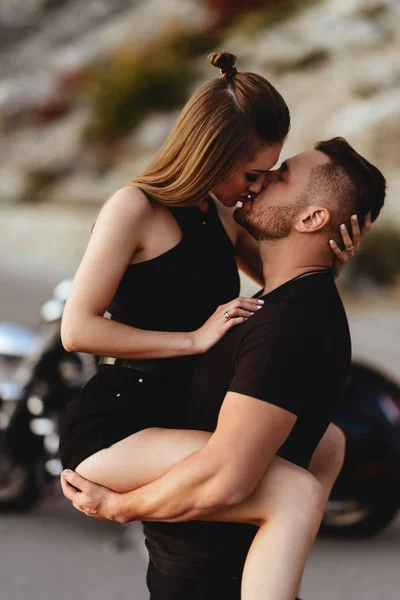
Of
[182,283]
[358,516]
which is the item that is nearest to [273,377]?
[182,283]

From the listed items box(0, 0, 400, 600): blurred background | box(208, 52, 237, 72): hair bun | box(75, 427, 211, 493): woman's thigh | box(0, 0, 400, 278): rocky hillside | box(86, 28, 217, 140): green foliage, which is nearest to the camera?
box(75, 427, 211, 493): woman's thigh

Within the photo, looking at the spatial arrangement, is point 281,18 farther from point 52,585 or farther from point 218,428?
point 218,428

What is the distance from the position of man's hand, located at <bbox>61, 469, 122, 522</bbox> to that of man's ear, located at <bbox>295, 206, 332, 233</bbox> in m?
0.83

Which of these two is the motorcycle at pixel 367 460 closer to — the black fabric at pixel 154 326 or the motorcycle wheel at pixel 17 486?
the motorcycle wheel at pixel 17 486

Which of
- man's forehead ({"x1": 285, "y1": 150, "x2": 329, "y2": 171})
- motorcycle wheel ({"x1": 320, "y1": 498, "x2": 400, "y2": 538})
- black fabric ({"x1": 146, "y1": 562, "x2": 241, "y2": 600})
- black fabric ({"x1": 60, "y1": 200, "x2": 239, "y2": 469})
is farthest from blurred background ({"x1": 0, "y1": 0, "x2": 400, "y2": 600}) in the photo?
man's forehead ({"x1": 285, "y1": 150, "x2": 329, "y2": 171})

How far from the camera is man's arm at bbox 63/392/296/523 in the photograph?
2207 millimetres

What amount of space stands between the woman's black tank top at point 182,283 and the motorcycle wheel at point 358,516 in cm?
231

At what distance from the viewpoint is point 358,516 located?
4.71 metres

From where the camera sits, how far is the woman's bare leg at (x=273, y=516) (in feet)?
7.39

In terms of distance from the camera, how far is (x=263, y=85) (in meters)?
2.55

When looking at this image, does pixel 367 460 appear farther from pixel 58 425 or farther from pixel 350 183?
pixel 350 183

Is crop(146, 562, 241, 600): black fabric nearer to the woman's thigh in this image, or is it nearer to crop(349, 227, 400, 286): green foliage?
the woman's thigh

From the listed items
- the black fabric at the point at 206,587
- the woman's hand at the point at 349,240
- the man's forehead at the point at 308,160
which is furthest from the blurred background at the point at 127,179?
the man's forehead at the point at 308,160

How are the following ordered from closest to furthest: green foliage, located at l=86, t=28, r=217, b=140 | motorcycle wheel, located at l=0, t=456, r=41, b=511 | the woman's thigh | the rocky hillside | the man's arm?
the man's arm
the woman's thigh
motorcycle wheel, located at l=0, t=456, r=41, b=511
the rocky hillside
green foliage, located at l=86, t=28, r=217, b=140
